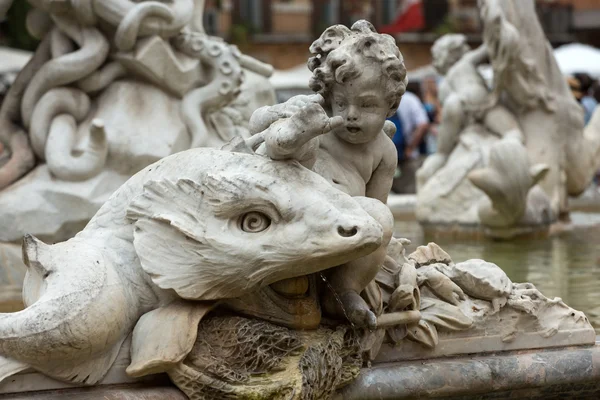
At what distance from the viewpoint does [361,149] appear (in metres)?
3.69

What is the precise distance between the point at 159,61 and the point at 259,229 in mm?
4326

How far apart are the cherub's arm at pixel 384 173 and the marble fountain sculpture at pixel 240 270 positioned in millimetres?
190

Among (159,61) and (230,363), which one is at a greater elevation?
(230,363)

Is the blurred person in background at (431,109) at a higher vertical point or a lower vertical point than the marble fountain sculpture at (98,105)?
lower

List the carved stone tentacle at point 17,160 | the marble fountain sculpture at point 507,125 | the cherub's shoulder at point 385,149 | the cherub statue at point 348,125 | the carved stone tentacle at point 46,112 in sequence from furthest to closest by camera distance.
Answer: the marble fountain sculpture at point 507,125 → the carved stone tentacle at point 46,112 → the carved stone tentacle at point 17,160 → the cherub's shoulder at point 385,149 → the cherub statue at point 348,125

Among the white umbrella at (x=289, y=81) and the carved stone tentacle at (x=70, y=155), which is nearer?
the carved stone tentacle at (x=70, y=155)

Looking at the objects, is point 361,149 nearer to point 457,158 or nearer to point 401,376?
point 401,376

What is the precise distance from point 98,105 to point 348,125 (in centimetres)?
401

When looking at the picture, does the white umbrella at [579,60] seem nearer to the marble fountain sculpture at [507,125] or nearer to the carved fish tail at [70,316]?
the marble fountain sculpture at [507,125]

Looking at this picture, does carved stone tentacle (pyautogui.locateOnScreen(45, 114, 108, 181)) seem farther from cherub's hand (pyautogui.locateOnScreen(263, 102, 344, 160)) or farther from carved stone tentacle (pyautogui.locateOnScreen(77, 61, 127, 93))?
cherub's hand (pyautogui.locateOnScreen(263, 102, 344, 160))

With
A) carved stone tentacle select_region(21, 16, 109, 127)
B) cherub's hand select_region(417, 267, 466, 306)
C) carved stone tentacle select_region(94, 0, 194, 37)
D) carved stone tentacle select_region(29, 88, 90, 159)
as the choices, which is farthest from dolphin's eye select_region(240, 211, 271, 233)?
carved stone tentacle select_region(94, 0, 194, 37)

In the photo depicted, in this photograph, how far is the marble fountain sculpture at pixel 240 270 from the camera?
10.2 ft

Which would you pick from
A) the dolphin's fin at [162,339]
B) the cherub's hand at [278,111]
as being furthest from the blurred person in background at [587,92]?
the dolphin's fin at [162,339]

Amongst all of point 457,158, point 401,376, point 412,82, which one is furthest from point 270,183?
point 412,82
